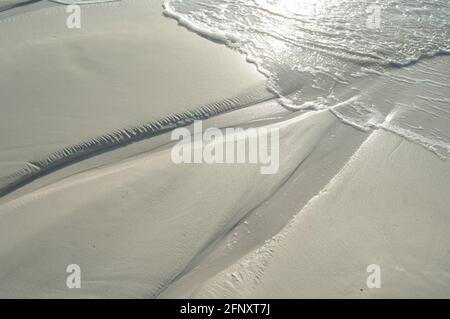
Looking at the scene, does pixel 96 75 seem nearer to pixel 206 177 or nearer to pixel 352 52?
pixel 206 177

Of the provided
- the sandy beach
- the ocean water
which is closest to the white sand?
the sandy beach

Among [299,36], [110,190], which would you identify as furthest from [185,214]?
[299,36]

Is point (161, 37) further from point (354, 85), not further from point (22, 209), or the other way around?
Answer: point (22, 209)

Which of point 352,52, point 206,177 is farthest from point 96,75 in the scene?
point 352,52

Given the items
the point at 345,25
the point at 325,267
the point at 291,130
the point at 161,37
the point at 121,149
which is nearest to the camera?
the point at 325,267

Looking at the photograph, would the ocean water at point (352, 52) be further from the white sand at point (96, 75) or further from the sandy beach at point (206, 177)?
the white sand at point (96, 75)

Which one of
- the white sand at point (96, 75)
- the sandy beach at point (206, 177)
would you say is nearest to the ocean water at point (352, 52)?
the sandy beach at point (206, 177)
